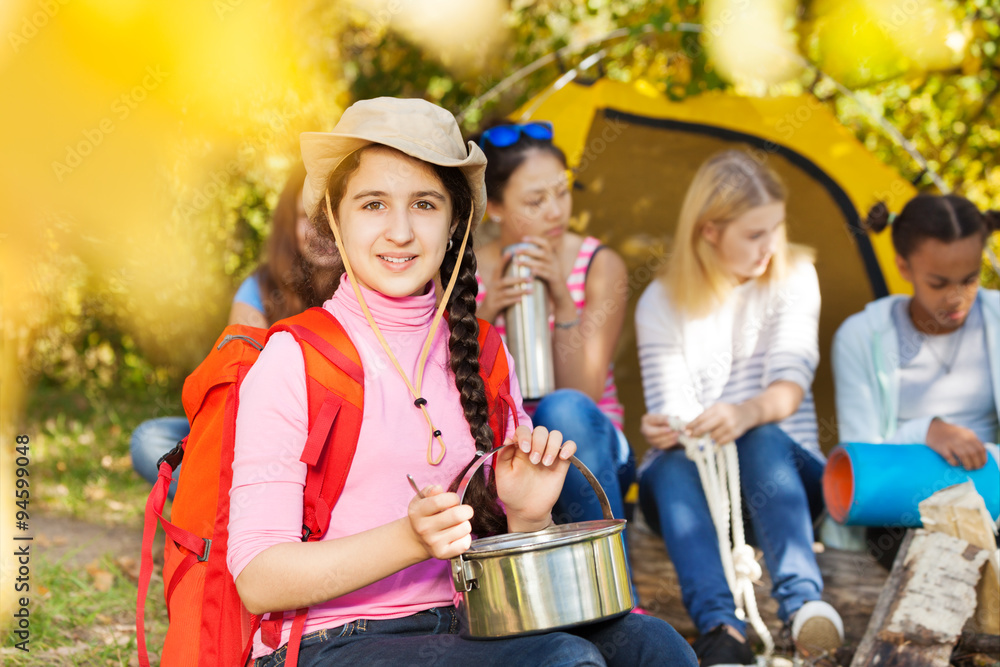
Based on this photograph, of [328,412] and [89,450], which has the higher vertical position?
[89,450]

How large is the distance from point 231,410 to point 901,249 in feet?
7.68

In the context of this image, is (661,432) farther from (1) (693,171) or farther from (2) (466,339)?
(1) (693,171)

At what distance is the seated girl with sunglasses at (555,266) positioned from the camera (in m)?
2.49

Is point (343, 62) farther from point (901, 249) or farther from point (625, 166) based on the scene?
point (901, 249)

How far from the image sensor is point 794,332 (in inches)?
105

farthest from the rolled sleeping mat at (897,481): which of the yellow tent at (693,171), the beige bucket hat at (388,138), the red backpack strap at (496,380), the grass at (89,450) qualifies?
the grass at (89,450)

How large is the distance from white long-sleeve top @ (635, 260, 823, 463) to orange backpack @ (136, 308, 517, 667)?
1506 mm

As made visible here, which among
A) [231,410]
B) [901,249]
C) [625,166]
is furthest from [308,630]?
[625,166]

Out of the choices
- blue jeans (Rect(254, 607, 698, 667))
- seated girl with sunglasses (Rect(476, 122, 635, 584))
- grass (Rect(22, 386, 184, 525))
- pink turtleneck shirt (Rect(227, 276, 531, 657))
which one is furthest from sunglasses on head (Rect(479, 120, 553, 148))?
grass (Rect(22, 386, 184, 525))

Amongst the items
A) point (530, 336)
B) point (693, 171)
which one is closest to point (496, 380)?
point (530, 336)

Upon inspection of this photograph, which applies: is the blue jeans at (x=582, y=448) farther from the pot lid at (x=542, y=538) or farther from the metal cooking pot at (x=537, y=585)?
the metal cooking pot at (x=537, y=585)

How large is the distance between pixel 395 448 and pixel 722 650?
112 centimetres

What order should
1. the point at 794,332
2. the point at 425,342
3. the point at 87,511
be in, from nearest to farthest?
the point at 425,342
the point at 794,332
the point at 87,511

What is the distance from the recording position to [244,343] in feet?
4.89
